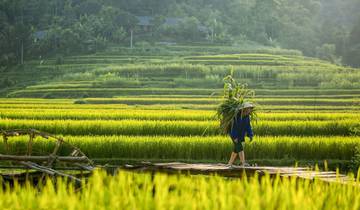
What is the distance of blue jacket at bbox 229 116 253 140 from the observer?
1002 cm

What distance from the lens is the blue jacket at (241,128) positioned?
10.0 meters

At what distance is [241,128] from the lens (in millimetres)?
10062

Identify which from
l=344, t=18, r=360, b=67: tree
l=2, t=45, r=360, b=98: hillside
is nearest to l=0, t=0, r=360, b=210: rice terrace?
l=2, t=45, r=360, b=98: hillside

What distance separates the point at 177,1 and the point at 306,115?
47.0m

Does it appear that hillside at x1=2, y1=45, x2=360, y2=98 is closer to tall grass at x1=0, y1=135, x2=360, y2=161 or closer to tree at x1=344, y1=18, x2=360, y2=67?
tree at x1=344, y1=18, x2=360, y2=67

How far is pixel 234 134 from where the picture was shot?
10039 mm

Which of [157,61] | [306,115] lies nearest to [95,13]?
[157,61]

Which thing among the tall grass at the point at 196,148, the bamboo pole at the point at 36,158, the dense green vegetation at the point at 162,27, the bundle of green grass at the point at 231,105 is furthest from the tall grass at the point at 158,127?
the dense green vegetation at the point at 162,27

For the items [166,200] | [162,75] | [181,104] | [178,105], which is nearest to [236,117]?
[166,200]

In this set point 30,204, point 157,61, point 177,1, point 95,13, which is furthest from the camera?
point 177,1

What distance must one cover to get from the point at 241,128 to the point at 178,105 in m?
19.5

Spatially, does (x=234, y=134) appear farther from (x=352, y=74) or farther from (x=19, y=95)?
(x=352, y=74)

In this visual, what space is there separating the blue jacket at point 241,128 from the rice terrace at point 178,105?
0.07 feet

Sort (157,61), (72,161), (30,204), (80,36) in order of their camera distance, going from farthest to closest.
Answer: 1. (80,36)
2. (157,61)
3. (72,161)
4. (30,204)
